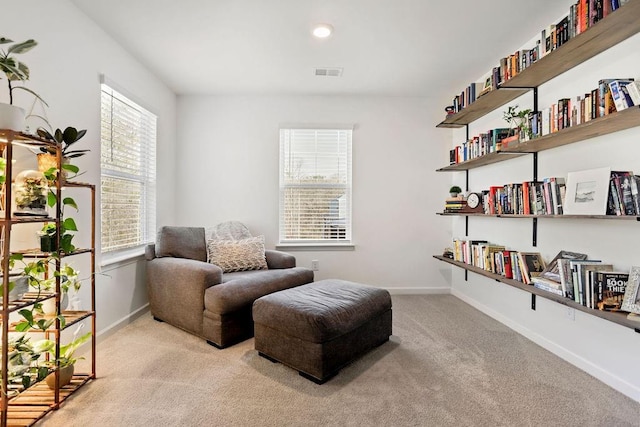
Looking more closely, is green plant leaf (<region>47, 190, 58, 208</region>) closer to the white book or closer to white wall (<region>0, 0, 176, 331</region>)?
white wall (<region>0, 0, 176, 331</region>)

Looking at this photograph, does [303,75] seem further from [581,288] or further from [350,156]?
[581,288]

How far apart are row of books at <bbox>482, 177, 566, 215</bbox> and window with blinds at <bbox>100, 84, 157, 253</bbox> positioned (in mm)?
3313

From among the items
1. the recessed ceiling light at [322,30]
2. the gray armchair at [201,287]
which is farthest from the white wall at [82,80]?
the recessed ceiling light at [322,30]

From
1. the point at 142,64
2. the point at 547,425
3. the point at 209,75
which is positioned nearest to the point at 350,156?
the point at 209,75

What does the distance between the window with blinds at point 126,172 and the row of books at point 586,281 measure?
336 cm

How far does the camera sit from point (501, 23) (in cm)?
239

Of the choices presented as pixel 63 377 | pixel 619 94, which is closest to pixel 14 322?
pixel 63 377

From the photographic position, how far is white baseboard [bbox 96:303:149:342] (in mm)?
2536

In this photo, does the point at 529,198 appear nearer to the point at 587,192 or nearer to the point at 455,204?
the point at 587,192

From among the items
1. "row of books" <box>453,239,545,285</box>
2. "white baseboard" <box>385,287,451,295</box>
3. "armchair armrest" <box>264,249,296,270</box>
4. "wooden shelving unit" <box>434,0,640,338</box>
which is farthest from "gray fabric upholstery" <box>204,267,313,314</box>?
"wooden shelving unit" <box>434,0,640,338</box>

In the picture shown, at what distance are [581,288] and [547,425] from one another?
812 millimetres

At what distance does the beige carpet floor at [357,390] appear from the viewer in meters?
1.61

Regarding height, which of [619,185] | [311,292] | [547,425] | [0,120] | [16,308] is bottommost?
[547,425]

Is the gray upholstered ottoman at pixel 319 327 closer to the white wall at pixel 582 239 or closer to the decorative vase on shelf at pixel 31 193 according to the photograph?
the white wall at pixel 582 239
